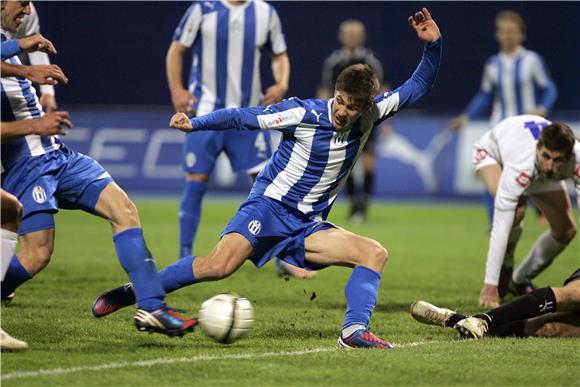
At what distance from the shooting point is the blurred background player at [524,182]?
22.5 ft

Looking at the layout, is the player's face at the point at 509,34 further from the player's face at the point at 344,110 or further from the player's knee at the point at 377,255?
the player's knee at the point at 377,255

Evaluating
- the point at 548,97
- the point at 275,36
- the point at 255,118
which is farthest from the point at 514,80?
the point at 255,118

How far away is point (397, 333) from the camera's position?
633 centimetres

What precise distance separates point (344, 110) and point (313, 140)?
29 cm

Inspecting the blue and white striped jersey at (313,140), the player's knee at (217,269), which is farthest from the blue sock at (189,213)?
the player's knee at (217,269)

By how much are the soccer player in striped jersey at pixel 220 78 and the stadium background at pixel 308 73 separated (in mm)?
8105

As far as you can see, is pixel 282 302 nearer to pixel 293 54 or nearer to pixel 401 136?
pixel 401 136

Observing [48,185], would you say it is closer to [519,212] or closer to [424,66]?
[424,66]

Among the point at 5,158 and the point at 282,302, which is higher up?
the point at 5,158

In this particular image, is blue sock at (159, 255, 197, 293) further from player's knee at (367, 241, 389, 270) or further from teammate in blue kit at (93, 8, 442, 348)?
player's knee at (367, 241, 389, 270)

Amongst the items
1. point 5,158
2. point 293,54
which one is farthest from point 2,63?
point 293,54

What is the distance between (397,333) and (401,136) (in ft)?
36.6

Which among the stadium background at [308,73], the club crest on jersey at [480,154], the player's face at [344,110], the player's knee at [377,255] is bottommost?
the stadium background at [308,73]

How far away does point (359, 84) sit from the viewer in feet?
18.8
